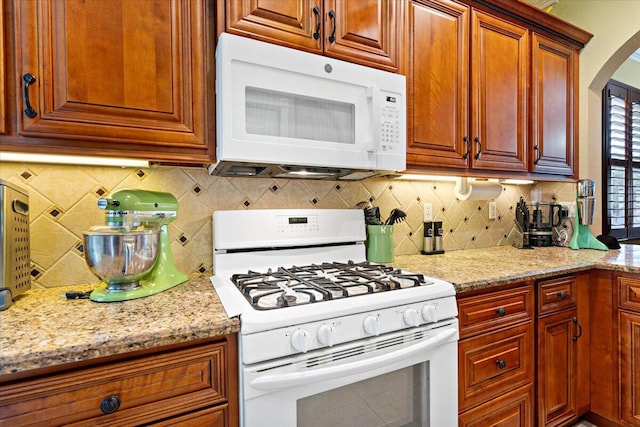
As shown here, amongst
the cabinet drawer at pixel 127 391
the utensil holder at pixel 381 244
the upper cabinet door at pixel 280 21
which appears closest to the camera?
the cabinet drawer at pixel 127 391

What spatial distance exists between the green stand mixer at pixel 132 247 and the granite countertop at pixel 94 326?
69mm

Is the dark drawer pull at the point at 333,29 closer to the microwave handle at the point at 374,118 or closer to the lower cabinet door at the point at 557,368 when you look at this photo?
the microwave handle at the point at 374,118

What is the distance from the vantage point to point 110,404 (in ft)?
2.52

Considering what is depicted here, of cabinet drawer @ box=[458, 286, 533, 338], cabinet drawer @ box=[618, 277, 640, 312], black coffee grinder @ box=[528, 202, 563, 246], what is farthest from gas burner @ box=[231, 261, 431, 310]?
black coffee grinder @ box=[528, 202, 563, 246]

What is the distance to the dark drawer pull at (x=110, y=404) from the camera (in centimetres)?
76

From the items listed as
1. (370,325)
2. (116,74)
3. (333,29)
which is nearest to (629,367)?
(370,325)

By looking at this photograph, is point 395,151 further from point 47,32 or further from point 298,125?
point 47,32

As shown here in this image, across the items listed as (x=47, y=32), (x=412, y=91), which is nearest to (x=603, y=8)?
(x=412, y=91)

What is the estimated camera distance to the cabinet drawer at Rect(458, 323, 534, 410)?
1303 mm

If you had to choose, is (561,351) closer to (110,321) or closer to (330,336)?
(330,336)

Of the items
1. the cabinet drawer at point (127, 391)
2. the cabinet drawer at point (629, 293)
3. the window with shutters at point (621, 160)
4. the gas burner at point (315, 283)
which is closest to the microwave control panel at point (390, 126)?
the gas burner at point (315, 283)

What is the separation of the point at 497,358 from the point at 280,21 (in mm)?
1614

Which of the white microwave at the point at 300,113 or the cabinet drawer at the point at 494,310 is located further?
the cabinet drawer at the point at 494,310

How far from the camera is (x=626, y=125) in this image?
9.98ft
